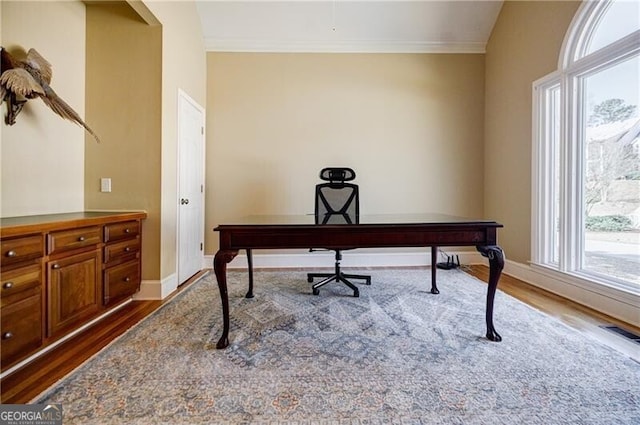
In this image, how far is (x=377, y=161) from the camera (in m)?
3.98

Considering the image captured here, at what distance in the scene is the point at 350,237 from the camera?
1.82 metres

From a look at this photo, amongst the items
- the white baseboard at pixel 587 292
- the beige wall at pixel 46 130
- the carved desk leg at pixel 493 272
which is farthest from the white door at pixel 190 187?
the white baseboard at pixel 587 292

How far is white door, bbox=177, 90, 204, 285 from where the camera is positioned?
3.08m

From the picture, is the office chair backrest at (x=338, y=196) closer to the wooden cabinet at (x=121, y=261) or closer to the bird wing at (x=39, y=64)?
the wooden cabinet at (x=121, y=261)

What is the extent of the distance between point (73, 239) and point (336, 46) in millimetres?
3602

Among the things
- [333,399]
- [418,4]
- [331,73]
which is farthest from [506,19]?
[333,399]

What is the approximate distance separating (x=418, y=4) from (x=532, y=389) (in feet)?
13.4

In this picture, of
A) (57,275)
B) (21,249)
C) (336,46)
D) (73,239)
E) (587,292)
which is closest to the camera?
(21,249)

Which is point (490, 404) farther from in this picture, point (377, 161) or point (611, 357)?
point (377, 161)

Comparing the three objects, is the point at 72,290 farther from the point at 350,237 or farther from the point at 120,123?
the point at 350,237

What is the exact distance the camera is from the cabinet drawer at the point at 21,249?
142 cm

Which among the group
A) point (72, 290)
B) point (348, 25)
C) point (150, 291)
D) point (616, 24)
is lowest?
point (150, 291)

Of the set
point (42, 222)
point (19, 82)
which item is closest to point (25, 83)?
point (19, 82)

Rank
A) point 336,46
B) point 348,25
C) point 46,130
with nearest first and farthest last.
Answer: point 46,130, point 348,25, point 336,46
